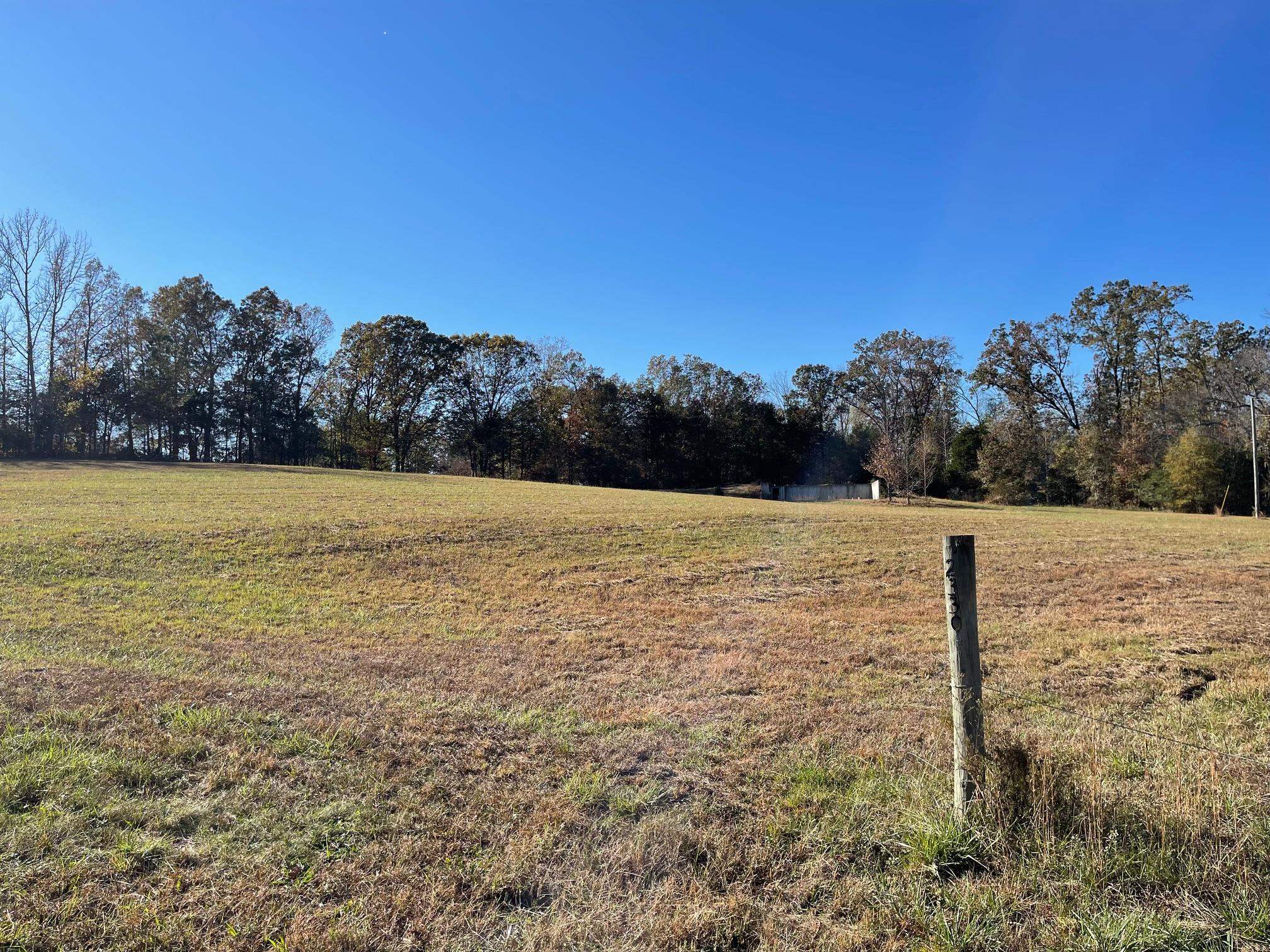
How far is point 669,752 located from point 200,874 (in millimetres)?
2692

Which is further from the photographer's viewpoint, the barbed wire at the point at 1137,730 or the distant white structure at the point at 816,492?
the distant white structure at the point at 816,492

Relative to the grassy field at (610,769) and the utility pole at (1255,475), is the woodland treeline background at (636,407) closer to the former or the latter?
the utility pole at (1255,475)

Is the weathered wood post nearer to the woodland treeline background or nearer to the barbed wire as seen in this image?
the barbed wire

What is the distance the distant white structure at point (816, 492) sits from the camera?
164 feet

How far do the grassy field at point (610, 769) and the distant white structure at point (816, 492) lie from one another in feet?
129

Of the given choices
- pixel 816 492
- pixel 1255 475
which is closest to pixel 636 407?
pixel 816 492

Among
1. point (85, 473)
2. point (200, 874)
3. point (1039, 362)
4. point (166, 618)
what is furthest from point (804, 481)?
point (200, 874)

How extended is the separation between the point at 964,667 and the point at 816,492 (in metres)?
50.1

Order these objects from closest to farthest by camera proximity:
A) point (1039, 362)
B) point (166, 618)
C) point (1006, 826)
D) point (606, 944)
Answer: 1. point (606, 944)
2. point (1006, 826)
3. point (166, 618)
4. point (1039, 362)

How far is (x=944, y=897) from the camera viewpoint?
9.10 ft

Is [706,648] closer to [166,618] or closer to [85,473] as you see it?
[166,618]

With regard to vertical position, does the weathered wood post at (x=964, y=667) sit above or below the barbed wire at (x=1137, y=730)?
above

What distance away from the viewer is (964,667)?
11.2 feet

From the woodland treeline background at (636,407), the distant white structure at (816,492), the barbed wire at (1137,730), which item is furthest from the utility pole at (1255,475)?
the barbed wire at (1137,730)
